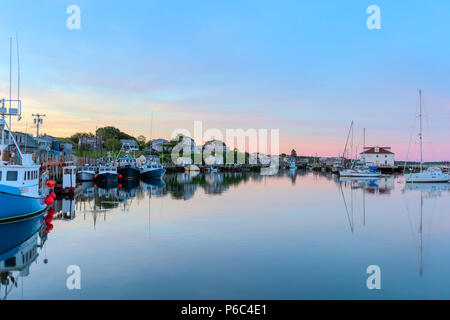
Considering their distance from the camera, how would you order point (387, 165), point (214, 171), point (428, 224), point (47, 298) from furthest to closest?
point (387, 165) → point (214, 171) → point (428, 224) → point (47, 298)

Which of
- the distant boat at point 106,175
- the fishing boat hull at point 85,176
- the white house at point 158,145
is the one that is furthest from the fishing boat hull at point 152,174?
the white house at point 158,145

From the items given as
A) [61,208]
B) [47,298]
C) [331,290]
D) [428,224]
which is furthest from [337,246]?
[61,208]

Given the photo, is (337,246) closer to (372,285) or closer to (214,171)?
(372,285)

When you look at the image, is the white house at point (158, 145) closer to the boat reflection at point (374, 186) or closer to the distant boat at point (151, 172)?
the distant boat at point (151, 172)

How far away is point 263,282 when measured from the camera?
41.5 ft

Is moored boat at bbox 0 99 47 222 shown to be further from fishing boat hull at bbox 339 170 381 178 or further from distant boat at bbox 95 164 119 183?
fishing boat hull at bbox 339 170 381 178

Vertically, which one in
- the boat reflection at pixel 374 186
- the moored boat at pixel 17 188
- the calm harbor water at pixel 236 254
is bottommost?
the boat reflection at pixel 374 186

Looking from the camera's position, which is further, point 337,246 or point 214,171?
point 214,171

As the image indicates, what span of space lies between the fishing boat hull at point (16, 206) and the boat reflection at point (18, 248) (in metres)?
0.44

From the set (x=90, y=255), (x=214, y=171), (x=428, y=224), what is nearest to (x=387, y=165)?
(x=214, y=171)

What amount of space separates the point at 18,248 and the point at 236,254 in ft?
34.6

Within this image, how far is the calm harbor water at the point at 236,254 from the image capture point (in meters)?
12.0
